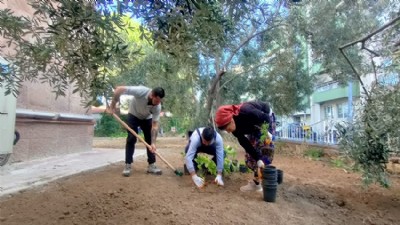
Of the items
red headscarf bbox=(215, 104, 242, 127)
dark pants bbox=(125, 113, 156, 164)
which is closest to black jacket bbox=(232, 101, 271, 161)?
red headscarf bbox=(215, 104, 242, 127)

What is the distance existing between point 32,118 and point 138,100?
101 inches

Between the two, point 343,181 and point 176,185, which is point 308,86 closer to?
point 343,181

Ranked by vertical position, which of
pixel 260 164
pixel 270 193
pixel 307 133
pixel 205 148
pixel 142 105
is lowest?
pixel 270 193

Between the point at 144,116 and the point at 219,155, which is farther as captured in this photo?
the point at 144,116

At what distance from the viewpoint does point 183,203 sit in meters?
3.50

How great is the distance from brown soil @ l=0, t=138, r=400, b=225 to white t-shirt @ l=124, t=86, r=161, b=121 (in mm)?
901

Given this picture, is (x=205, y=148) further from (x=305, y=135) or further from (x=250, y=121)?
(x=305, y=135)

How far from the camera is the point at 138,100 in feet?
15.6

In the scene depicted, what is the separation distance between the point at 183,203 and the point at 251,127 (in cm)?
123

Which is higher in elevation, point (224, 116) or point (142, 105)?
point (142, 105)

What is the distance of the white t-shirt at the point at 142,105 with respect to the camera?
4629mm

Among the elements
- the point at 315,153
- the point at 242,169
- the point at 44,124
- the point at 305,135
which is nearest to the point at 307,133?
the point at 305,135

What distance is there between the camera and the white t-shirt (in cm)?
463

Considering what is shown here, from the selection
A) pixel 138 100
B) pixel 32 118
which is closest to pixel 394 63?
pixel 138 100
